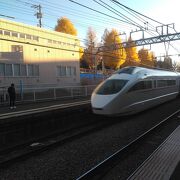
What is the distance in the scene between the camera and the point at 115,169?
744 cm

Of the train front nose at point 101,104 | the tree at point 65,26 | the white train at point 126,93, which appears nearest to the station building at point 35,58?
the white train at point 126,93

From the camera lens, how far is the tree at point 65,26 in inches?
2255

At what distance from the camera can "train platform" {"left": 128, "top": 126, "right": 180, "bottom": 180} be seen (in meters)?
6.62

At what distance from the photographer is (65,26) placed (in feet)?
189

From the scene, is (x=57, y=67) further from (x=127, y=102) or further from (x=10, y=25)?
(x=127, y=102)

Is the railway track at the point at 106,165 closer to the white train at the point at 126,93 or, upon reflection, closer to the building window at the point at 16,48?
the white train at the point at 126,93

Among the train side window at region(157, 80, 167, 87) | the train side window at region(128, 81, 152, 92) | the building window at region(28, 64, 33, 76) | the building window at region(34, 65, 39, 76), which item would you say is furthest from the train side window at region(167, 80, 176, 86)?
the building window at region(28, 64, 33, 76)

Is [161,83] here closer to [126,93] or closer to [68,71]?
[126,93]

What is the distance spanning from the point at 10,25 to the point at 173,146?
22775 mm

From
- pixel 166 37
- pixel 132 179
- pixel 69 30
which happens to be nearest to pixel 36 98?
pixel 132 179

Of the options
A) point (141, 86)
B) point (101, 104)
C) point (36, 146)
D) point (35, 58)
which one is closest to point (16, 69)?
point (35, 58)

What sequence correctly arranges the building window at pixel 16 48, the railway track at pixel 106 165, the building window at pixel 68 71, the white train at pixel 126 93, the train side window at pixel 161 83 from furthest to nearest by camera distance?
the building window at pixel 68 71 → the building window at pixel 16 48 → the train side window at pixel 161 83 → the white train at pixel 126 93 → the railway track at pixel 106 165

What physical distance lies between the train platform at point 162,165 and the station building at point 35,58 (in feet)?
54.8

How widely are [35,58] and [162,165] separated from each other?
25538mm
